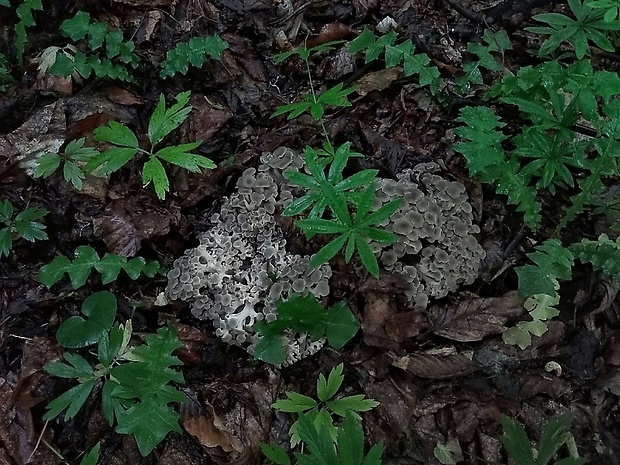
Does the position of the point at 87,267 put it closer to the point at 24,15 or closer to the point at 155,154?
the point at 155,154

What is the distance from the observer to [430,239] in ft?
9.94

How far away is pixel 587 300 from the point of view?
3.03m

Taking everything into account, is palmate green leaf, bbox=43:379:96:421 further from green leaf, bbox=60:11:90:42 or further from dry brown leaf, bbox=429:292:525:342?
green leaf, bbox=60:11:90:42

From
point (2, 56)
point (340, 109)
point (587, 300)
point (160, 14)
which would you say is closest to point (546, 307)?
point (587, 300)

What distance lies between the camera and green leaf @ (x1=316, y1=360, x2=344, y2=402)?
2600mm

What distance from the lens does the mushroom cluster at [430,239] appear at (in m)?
2.98

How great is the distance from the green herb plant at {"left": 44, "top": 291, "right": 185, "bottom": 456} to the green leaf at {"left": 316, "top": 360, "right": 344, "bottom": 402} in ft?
2.21

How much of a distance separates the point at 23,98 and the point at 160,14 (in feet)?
3.82

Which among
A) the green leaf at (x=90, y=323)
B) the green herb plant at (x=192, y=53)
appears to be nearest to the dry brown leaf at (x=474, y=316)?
the green leaf at (x=90, y=323)

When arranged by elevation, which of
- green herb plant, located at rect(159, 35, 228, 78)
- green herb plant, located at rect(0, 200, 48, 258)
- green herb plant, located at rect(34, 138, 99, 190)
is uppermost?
green herb plant, located at rect(159, 35, 228, 78)

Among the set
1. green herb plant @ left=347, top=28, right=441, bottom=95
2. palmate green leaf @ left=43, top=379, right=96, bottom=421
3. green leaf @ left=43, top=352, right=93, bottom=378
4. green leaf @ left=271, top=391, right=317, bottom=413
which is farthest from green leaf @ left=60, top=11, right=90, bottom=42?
green leaf @ left=271, top=391, right=317, bottom=413

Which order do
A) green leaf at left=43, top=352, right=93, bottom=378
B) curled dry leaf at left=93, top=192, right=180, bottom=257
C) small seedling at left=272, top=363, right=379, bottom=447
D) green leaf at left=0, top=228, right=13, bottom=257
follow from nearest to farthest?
small seedling at left=272, top=363, right=379, bottom=447, green leaf at left=43, top=352, right=93, bottom=378, green leaf at left=0, top=228, right=13, bottom=257, curled dry leaf at left=93, top=192, right=180, bottom=257

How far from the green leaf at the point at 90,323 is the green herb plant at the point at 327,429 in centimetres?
103

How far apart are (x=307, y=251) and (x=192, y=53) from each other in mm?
1618
